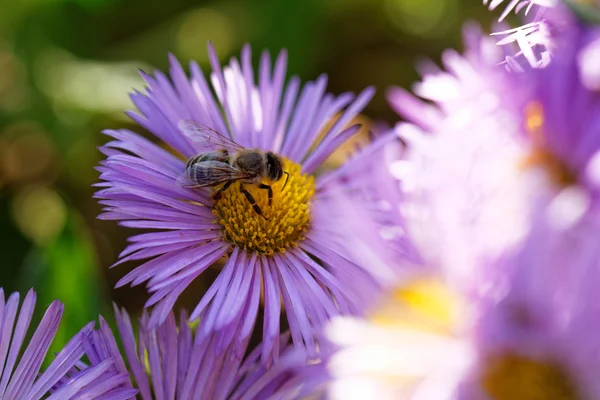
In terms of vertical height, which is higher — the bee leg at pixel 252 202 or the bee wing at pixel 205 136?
the bee wing at pixel 205 136

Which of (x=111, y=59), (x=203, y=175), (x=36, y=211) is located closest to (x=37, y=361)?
(x=203, y=175)

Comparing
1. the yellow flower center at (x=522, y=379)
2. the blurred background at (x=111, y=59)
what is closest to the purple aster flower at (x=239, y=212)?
the yellow flower center at (x=522, y=379)

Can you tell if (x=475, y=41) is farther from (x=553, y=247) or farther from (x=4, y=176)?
(x=4, y=176)

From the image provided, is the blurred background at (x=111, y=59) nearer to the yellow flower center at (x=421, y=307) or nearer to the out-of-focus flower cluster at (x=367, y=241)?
the out-of-focus flower cluster at (x=367, y=241)

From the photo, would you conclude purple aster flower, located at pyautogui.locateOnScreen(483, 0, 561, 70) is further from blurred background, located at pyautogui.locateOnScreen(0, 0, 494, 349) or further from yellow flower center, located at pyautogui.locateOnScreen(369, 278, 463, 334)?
blurred background, located at pyautogui.locateOnScreen(0, 0, 494, 349)

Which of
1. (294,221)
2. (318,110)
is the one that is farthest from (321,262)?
(318,110)

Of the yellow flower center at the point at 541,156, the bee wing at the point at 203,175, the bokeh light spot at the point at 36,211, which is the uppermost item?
the bokeh light spot at the point at 36,211

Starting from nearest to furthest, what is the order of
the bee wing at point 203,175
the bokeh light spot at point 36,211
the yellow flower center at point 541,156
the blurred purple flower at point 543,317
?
1. the blurred purple flower at point 543,317
2. the yellow flower center at point 541,156
3. the bee wing at point 203,175
4. the bokeh light spot at point 36,211

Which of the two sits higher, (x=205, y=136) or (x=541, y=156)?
(x=205, y=136)

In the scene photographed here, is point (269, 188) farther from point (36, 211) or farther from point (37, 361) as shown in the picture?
point (36, 211)
